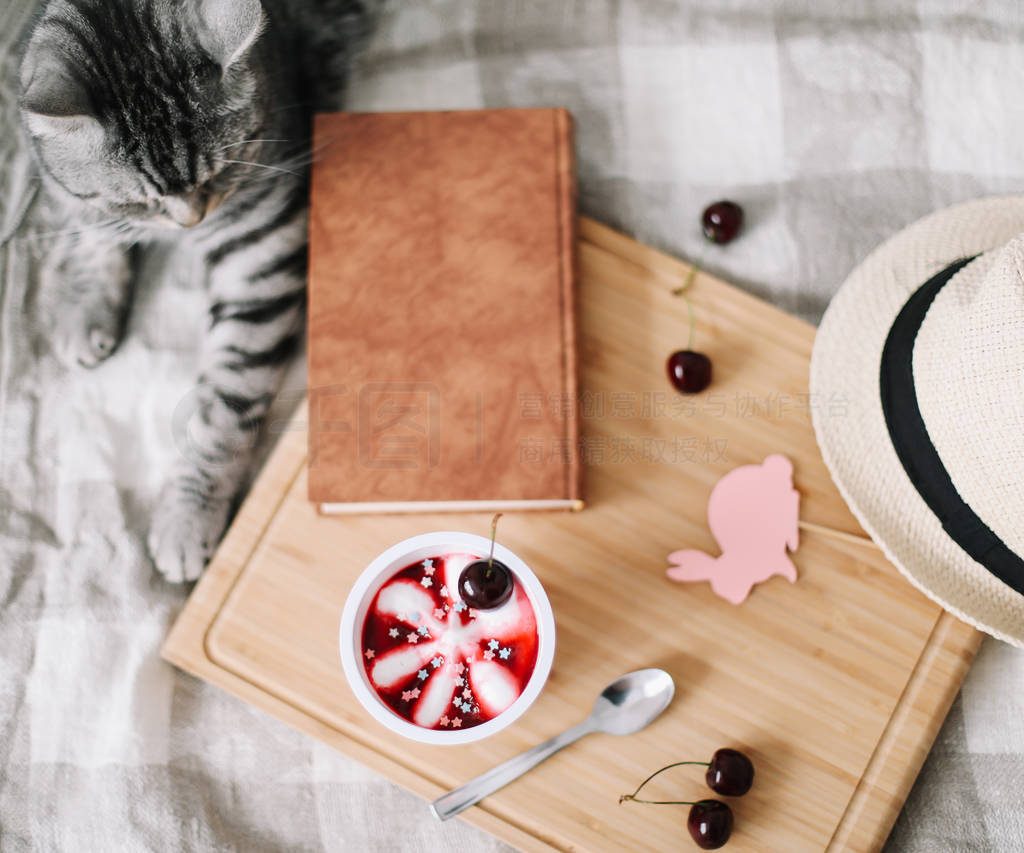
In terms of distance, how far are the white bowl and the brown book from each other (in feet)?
0.28

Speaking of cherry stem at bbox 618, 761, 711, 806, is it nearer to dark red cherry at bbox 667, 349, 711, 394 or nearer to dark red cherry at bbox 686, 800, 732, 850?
dark red cherry at bbox 686, 800, 732, 850

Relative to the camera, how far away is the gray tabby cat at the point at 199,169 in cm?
55

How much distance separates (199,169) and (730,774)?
60cm

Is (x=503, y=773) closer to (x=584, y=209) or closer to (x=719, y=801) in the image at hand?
(x=719, y=801)

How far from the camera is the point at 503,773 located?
0.58 metres

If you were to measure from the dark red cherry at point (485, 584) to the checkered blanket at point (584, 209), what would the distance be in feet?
0.86

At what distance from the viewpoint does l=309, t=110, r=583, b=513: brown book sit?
2.02 ft

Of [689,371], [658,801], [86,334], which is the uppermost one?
[689,371]

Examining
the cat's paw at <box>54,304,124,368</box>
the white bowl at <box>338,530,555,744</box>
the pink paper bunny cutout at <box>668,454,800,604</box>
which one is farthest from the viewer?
the cat's paw at <box>54,304,124,368</box>

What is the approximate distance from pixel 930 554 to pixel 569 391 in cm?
29

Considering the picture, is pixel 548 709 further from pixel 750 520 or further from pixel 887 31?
pixel 887 31

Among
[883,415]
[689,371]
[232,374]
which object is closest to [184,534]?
[232,374]

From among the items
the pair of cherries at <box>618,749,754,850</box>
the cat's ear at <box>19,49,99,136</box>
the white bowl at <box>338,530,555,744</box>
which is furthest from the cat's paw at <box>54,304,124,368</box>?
the pair of cherries at <box>618,749,754,850</box>

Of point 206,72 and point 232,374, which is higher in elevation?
point 206,72
